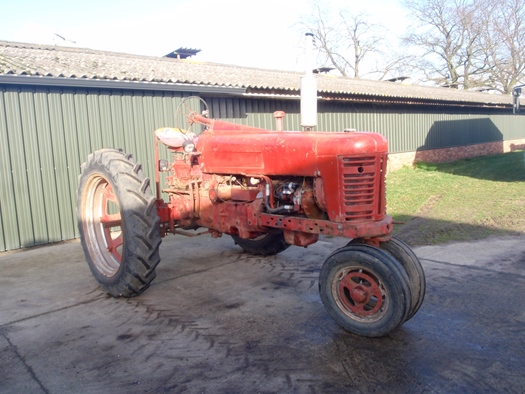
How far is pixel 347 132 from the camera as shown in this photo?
390 centimetres

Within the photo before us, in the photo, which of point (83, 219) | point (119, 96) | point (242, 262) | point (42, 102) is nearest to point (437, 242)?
point (242, 262)

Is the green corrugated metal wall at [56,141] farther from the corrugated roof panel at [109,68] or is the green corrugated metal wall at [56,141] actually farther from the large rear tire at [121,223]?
the large rear tire at [121,223]

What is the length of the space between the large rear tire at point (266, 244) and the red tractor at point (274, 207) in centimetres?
2

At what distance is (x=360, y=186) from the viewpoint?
3650mm

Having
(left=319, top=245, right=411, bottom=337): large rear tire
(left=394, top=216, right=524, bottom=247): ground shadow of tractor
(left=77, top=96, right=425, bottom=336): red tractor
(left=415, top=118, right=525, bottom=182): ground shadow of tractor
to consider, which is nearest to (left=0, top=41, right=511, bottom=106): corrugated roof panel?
(left=77, top=96, right=425, bottom=336): red tractor

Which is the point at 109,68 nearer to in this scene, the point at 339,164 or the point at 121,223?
the point at 121,223

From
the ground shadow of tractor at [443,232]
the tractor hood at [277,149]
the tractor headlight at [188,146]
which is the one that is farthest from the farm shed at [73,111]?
the ground shadow of tractor at [443,232]

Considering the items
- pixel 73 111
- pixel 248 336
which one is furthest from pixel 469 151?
pixel 248 336

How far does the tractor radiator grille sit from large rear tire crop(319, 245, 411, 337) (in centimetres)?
27

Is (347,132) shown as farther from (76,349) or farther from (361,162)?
(76,349)

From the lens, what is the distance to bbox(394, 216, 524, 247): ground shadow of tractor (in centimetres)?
664

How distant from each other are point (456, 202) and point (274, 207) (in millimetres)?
6365

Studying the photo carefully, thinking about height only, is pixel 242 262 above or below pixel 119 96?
below

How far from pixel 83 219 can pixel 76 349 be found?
189 cm
